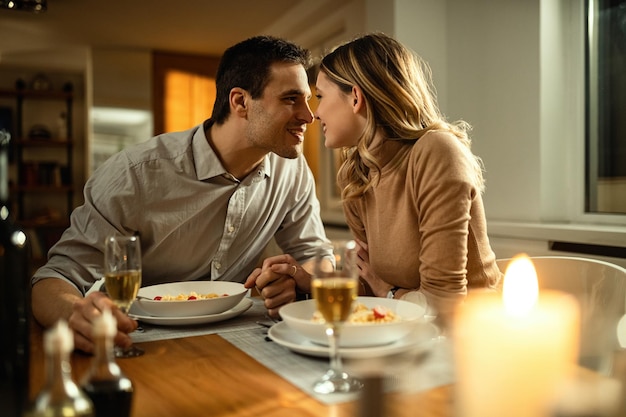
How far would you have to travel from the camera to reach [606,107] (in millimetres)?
2621

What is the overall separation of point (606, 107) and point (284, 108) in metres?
1.62

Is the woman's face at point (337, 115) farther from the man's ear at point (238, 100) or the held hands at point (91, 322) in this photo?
the held hands at point (91, 322)

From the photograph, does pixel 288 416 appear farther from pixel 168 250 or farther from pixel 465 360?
pixel 168 250

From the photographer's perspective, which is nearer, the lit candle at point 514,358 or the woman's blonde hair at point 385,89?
the lit candle at point 514,358

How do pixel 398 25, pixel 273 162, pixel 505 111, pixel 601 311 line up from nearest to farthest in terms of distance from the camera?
pixel 601 311
pixel 273 162
pixel 505 111
pixel 398 25

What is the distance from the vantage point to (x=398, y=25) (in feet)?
11.0

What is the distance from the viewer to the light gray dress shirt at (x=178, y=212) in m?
1.61

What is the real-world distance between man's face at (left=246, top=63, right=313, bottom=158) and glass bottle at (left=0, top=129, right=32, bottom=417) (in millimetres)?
1315

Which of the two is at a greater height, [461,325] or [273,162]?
[273,162]

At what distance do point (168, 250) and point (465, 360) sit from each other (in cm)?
146

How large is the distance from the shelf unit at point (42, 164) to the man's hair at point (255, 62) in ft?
16.4

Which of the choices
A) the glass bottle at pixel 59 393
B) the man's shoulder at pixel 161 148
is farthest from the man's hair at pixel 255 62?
the glass bottle at pixel 59 393

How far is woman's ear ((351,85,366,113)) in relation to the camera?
166 cm

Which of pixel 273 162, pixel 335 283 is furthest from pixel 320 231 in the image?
Answer: pixel 335 283
